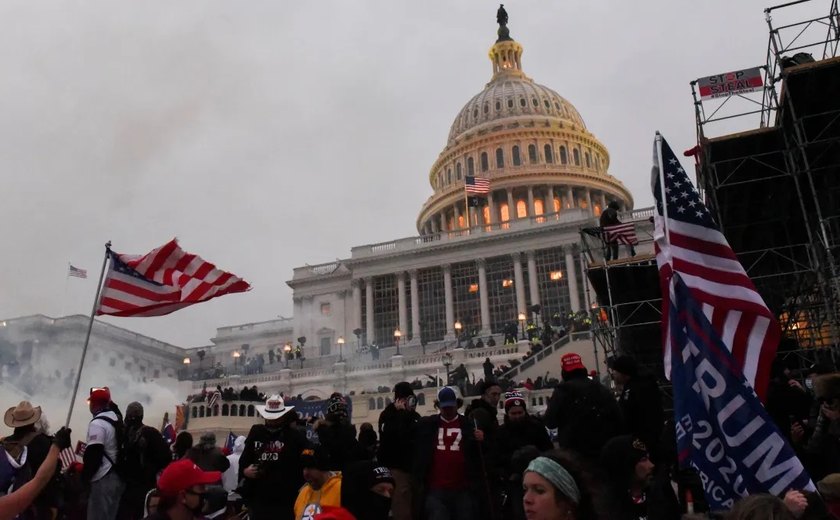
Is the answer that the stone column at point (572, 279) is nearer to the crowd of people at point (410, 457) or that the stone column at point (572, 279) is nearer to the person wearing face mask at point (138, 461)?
the crowd of people at point (410, 457)

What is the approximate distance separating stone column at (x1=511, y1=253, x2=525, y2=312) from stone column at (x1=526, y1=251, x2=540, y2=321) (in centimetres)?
70

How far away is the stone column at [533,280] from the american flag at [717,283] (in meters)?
54.9

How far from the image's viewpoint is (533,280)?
63.1m

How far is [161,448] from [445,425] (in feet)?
11.2

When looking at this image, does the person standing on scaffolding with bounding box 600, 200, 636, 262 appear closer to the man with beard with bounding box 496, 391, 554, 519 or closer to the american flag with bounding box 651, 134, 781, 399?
the man with beard with bounding box 496, 391, 554, 519

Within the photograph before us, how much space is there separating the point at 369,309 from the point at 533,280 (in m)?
15.7

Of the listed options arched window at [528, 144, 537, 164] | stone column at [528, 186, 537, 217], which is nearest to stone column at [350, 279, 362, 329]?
stone column at [528, 186, 537, 217]

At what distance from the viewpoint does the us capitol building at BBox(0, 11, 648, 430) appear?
5156 cm

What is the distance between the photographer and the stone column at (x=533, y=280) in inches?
2461

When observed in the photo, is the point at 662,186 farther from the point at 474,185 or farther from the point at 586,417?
the point at 474,185

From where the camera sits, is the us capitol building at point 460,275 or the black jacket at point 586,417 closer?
the black jacket at point 586,417

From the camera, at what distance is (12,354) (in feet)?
182

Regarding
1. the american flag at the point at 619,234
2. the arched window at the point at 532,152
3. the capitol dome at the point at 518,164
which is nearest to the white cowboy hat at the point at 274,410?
the american flag at the point at 619,234

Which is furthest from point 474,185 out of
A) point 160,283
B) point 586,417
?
point 586,417
